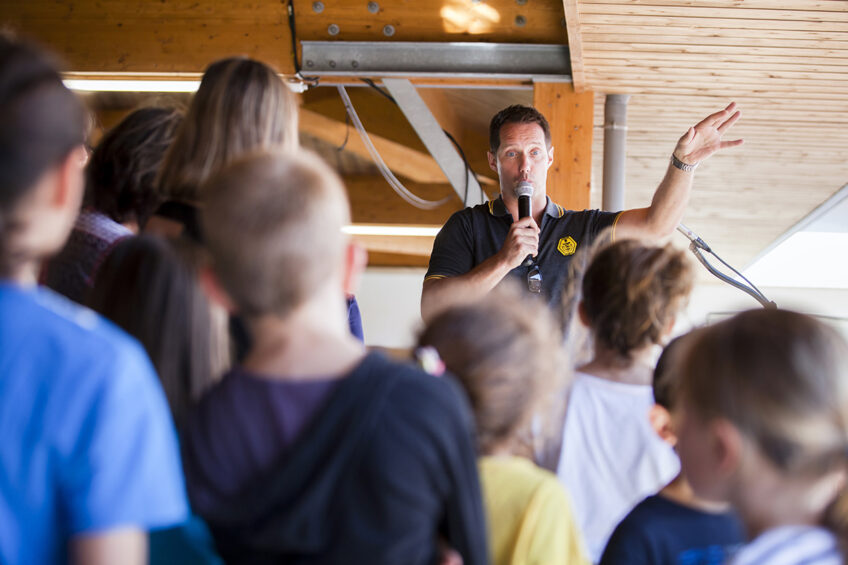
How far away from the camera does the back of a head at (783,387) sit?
0.99 m

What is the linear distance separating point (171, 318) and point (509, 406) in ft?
1.69

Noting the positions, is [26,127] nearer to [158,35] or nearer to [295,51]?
[295,51]

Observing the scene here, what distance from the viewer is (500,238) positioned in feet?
9.48

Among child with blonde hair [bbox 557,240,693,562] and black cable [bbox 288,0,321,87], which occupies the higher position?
black cable [bbox 288,0,321,87]

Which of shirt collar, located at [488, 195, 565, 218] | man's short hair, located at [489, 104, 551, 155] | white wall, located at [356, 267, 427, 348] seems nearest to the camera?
shirt collar, located at [488, 195, 565, 218]

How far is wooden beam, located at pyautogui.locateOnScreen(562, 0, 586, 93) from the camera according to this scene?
366 cm

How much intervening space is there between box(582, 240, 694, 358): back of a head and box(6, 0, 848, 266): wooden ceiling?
2.33m

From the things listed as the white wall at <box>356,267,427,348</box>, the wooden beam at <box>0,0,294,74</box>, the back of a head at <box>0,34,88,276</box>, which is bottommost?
the white wall at <box>356,267,427,348</box>

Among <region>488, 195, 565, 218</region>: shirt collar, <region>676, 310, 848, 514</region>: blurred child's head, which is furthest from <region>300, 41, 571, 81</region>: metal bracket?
<region>676, 310, 848, 514</region>: blurred child's head

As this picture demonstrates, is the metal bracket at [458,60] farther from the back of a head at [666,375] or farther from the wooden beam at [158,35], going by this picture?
the back of a head at [666,375]

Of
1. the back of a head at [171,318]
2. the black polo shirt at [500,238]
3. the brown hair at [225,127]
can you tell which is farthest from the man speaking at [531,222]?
the back of a head at [171,318]

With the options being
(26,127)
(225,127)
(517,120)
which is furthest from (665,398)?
(517,120)

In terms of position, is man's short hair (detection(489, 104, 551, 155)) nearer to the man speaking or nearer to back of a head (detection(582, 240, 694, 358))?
the man speaking

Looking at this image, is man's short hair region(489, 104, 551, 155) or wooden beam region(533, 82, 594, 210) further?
wooden beam region(533, 82, 594, 210)
